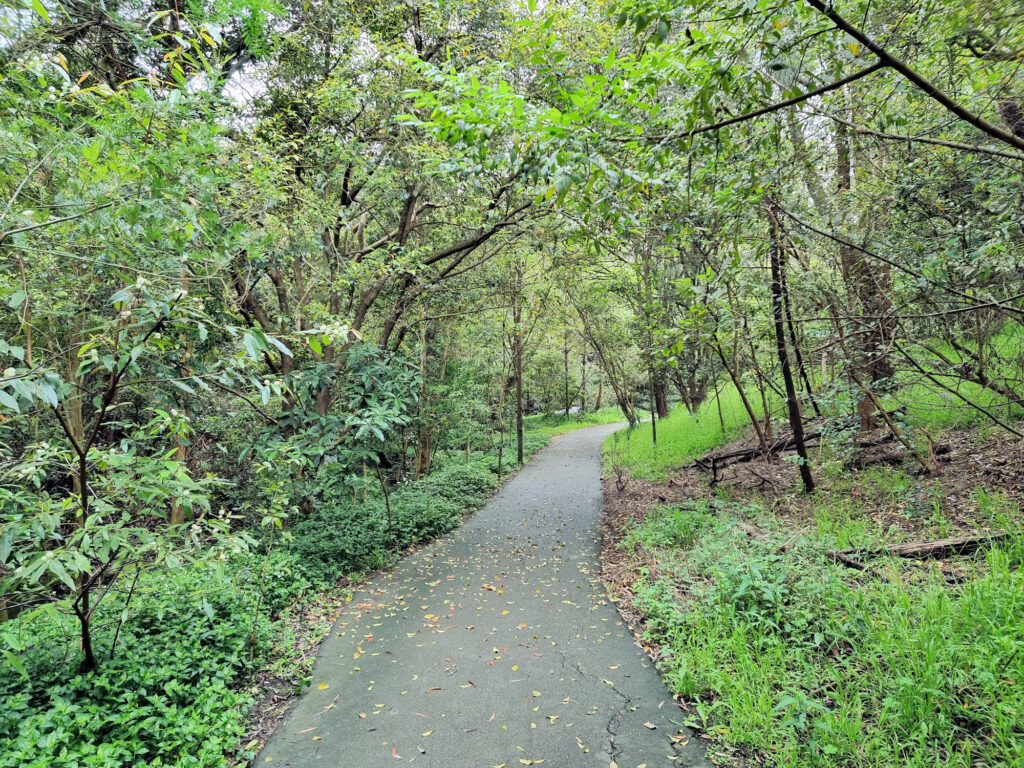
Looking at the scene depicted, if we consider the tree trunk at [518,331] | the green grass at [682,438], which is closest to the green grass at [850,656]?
the green grass at [682,438]

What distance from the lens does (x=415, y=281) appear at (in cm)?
764

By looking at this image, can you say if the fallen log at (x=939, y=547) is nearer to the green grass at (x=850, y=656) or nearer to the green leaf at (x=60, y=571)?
the green grass at (x=850, y=656)

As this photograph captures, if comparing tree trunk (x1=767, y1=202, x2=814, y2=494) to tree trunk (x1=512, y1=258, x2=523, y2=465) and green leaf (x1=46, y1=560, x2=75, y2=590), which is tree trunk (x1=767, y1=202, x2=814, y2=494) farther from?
tree trunk (x1=512, y1=258, x2=523, y2=465)

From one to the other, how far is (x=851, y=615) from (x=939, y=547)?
50.6 inches

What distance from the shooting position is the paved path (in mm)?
2881

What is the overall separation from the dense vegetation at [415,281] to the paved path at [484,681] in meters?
0.43

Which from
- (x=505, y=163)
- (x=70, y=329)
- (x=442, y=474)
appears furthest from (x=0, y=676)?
(x=442, y=474)

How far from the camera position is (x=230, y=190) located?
4.29 m

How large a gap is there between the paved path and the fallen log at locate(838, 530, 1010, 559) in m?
2.28

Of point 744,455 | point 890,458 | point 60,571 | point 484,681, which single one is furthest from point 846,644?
point 744,455

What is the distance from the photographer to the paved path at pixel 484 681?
9.45 feet

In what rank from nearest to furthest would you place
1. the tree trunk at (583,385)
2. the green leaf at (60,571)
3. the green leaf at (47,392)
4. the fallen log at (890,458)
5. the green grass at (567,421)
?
the green leaf at (47,392)
the green leaf at (60,571)
the fallen log at (890,458)
the green grass at (567,421)
the tree trunk at (583,385)

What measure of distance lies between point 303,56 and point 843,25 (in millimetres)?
6777

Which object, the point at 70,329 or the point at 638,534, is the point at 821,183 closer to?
the point at 638,534
